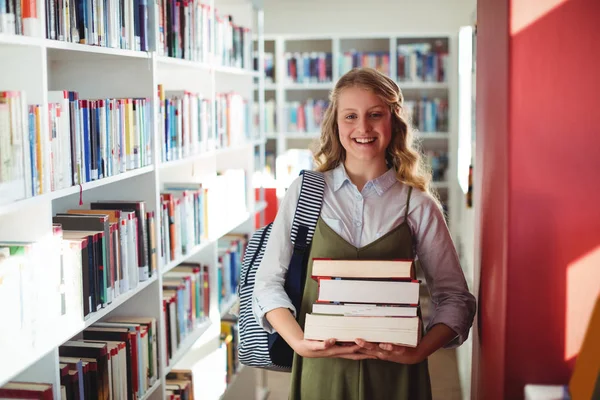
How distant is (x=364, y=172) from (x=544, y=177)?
618mm

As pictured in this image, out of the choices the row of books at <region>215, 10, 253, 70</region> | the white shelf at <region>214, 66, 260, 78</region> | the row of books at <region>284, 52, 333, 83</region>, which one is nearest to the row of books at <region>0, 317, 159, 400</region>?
the white shelf at <region>214, 66, 260, 78</region>

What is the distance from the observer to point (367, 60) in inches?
258

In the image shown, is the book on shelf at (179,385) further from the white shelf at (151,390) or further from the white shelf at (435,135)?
the white shelf at (435,135)

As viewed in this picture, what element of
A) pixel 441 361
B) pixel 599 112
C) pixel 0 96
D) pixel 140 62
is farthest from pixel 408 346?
pixel 441 361

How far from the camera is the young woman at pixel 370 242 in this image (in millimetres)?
1784

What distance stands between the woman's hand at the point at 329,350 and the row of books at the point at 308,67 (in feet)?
16.7

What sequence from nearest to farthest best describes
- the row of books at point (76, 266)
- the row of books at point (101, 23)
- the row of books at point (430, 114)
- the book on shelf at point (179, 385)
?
the row of books at point (76, 266) → the row of books at point (101, 23) → the book on shelf at point (179, 385) → the row of books at point (430, 114)

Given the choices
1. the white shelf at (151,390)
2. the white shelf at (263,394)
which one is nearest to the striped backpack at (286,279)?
the white shelf at (151,390)

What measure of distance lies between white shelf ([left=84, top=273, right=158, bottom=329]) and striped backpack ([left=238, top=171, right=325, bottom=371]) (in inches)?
16.1

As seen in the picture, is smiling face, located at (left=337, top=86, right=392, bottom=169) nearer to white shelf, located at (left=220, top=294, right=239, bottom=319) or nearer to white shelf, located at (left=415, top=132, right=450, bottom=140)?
white shelf, located at (left=220, top=294, right=239, bottom=319)

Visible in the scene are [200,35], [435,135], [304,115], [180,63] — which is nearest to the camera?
[180,63]

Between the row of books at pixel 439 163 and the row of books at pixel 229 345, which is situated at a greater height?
the row of books at pixel 439 163

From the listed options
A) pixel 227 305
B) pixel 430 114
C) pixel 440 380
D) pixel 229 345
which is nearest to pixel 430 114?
pixel 430 114

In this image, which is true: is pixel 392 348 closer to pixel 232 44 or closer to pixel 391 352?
pixel 391 352
